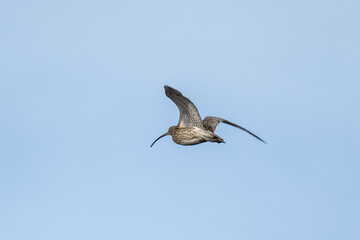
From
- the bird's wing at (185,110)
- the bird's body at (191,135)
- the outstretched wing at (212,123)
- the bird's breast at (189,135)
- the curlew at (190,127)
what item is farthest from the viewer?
the outstretched wing at (212,123)

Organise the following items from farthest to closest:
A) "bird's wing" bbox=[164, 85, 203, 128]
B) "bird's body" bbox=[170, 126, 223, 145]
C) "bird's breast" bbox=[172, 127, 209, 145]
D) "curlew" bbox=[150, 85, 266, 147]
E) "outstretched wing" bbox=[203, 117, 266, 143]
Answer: "outstretched wing" bbox=[203, 117, 266, 143] < "bird's breast" bbox=[172, 127, 209, 145] < "bird's body" bbox=[170, 126, 223, 145] < "curlew" bbox=[150, 85, 266, 147] < "bird's wing" bbox=[164, 85, 203, 128]

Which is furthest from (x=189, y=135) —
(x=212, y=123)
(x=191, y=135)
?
(x=212, y=123)

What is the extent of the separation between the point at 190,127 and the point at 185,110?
2.27 feet

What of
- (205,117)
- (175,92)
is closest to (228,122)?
(205,117)

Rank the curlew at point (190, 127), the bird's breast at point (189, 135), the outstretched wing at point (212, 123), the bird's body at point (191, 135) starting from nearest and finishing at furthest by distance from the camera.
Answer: the curlew at point (190, 127)
the bird's body at point (191, 135)
the bird's breast at point (189, 135)
the outstretched wing at point (212, 123)

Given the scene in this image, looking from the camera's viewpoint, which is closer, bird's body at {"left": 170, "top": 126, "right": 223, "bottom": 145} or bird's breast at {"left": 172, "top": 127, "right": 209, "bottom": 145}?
bird's body at {"left": 170, "top": 126, "right": 223, "bottom": 145}

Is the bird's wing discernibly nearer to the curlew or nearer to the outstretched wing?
the curlew

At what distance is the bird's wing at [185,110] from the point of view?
31530 millimetres

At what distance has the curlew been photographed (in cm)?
3225

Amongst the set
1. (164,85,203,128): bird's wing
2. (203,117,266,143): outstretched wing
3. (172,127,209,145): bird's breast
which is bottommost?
(172,127,209,145): bird's breast

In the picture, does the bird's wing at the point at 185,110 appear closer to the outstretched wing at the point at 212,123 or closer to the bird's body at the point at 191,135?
the bird's body at the point at 191,135

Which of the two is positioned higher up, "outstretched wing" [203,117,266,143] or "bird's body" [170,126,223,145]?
"outstretched wing" [203,117,266,143]

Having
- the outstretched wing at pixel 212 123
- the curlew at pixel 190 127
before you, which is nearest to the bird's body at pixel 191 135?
the curlew at pixel 190 127

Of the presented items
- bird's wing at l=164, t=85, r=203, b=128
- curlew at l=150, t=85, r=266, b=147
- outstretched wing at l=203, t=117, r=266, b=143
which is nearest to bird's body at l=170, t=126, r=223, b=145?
curlew at l=150, t=85, r=266, b=147
